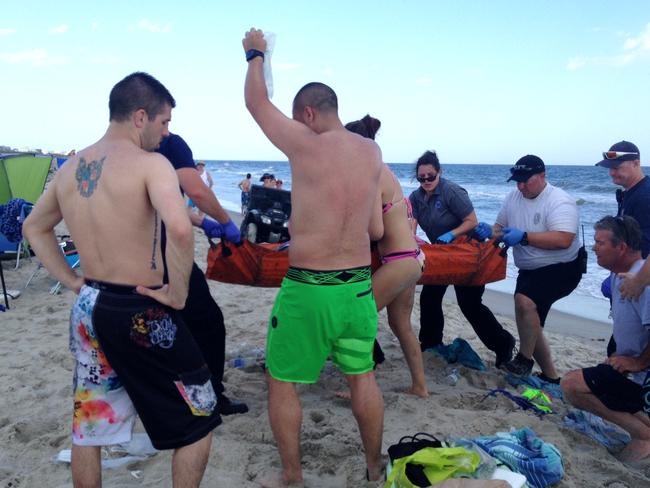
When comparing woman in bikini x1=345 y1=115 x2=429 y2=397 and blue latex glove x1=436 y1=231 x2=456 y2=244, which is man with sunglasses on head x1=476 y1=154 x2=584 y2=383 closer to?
blue latex glove x1=436 y1=231 x2=456 y2=244

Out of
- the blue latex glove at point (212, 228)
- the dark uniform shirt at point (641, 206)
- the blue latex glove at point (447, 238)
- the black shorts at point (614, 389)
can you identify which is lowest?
the black shorts at point (614, 389)

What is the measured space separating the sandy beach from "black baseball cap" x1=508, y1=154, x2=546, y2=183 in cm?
155

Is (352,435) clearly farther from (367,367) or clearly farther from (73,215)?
(73,215)

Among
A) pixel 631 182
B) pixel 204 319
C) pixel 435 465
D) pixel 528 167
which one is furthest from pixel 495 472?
pixel 631 182

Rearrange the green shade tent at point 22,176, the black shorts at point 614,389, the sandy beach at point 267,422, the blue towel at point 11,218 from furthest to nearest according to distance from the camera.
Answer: the green shade tent at point 22,176, the blue towel at point 11,218, the black shorts at point 614,389, the sandy beach at point 267,422

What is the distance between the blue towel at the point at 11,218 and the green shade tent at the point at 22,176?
1605mm

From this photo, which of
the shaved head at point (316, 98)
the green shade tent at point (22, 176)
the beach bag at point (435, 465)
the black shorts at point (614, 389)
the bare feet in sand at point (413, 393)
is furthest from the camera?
the green shade tent at point (22, 176)

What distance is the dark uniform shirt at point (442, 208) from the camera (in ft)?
14.8

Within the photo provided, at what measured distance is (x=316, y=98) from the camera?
2.67 m

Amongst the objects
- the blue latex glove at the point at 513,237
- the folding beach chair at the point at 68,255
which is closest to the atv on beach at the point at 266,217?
the folding beach chair at the point at 68,255

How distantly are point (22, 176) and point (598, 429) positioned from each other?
307 inches

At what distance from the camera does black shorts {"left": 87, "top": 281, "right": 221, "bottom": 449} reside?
2.12 meters

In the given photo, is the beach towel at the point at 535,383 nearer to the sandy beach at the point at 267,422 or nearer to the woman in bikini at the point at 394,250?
the sandy beach at the point at 267,422

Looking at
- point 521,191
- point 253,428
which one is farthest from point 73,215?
point 521,191
